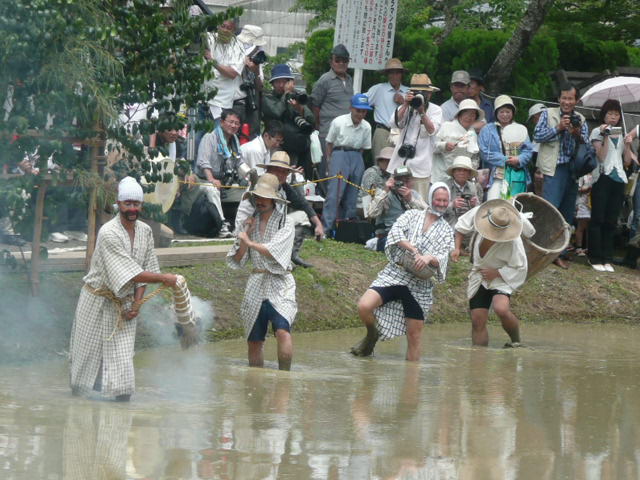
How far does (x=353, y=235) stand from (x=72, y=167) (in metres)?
5.16

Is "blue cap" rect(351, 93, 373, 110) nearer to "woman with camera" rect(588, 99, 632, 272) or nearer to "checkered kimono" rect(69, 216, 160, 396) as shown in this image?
"woman with camera" rect(588, 99, 632, 272)

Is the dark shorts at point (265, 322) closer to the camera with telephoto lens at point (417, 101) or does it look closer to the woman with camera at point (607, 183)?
the camera with telephoto lens at point (417, 101)

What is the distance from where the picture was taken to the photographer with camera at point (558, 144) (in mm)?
15234

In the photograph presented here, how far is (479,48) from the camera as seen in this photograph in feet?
58.1

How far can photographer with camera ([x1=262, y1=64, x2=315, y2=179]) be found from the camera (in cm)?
1520

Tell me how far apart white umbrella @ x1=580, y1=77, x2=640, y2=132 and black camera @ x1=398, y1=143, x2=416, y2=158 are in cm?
308

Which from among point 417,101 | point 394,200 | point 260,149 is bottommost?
point 394,200

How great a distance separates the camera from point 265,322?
1036cm

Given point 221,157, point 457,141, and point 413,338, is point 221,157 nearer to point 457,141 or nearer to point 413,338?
point 457,141

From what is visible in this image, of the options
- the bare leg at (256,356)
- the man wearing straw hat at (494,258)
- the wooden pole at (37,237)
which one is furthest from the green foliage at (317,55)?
the bare leg at (256,356)

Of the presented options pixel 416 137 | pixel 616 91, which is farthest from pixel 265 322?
pixel 616 91

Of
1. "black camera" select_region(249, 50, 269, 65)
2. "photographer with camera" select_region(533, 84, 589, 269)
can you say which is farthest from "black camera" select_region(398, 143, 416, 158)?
"black camera" select_region(249, 50, 269, 65)

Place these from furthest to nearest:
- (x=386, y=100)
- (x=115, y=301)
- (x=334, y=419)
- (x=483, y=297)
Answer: (x=386, y=100), (x=483, y=297), (x=115, y=301), (x=334, y=419)

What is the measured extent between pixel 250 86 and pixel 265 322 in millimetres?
5867
